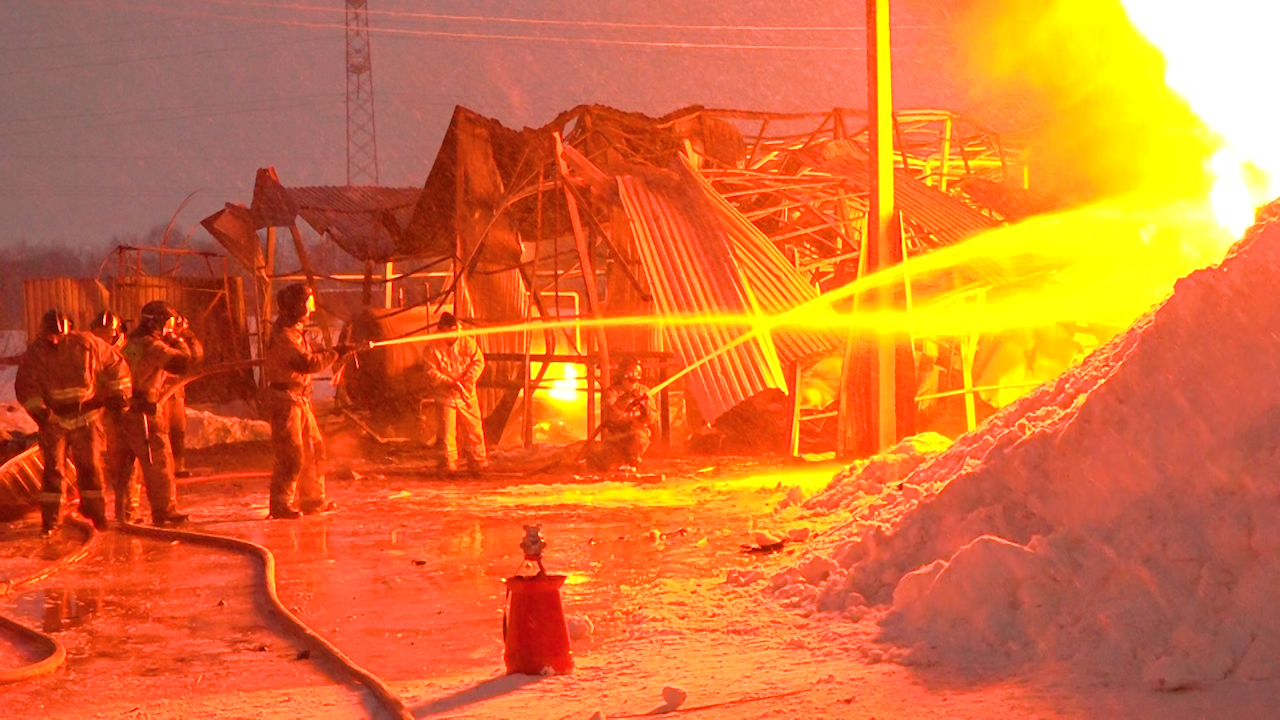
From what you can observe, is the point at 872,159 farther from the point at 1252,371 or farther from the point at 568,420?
the point at 568,420

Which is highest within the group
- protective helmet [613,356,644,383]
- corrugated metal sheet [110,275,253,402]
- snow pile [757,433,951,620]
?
corrugated metal sheet [110,275,253,402]

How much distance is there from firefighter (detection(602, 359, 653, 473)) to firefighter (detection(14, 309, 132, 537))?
17.2ft

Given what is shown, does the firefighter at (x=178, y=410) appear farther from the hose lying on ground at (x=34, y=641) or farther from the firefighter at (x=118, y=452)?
the hose lying on ground at (x=34, y=641)

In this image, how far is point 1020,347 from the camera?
17.6m

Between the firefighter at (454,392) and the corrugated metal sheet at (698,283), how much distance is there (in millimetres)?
2280

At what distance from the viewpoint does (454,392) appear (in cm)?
1573

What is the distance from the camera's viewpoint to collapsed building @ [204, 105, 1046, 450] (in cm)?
1570

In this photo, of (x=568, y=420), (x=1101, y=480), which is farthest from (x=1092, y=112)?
(x=1101, y=480)

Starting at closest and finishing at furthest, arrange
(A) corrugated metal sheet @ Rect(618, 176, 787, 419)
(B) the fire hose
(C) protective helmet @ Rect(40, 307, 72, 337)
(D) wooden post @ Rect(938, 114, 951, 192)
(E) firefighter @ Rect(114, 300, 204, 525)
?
(B) the fire hose
(C) protective helmet @ Rect(40, 307, 72, 337)
(E) firefighter @ Rect(114, 300, 204, 525)
(A) corrugated metal sheet @ Rect(618, 176, 787, 419)
(D) wooden post @ Rect(938, 114, 951, 192)

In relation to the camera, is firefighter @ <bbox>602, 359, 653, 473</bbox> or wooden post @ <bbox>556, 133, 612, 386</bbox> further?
wooden post @ <bbox>556, 133, 612, 386</bbox>

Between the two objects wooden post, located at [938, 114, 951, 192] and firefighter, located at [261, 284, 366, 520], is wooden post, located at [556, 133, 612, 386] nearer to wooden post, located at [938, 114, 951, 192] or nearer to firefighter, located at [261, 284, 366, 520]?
firefighter, located at [261, 284, 366, 520]

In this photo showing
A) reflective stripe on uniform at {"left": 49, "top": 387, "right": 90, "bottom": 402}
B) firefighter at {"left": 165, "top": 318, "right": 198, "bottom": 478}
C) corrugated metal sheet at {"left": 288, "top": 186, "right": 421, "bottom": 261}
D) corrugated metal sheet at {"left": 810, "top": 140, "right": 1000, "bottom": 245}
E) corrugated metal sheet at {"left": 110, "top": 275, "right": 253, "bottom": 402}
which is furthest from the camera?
corrugated metal sheet at {"left": 110, "top": 275, "right": 253, "bottom": 402}

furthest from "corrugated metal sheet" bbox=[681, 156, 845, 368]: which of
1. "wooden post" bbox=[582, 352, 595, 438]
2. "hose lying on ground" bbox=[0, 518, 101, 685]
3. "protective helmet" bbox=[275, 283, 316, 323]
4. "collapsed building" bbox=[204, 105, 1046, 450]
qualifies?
"hose lying on ground" bbox=[0, 518, 101, 685]

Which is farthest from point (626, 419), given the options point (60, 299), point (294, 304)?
point (60, 299)
